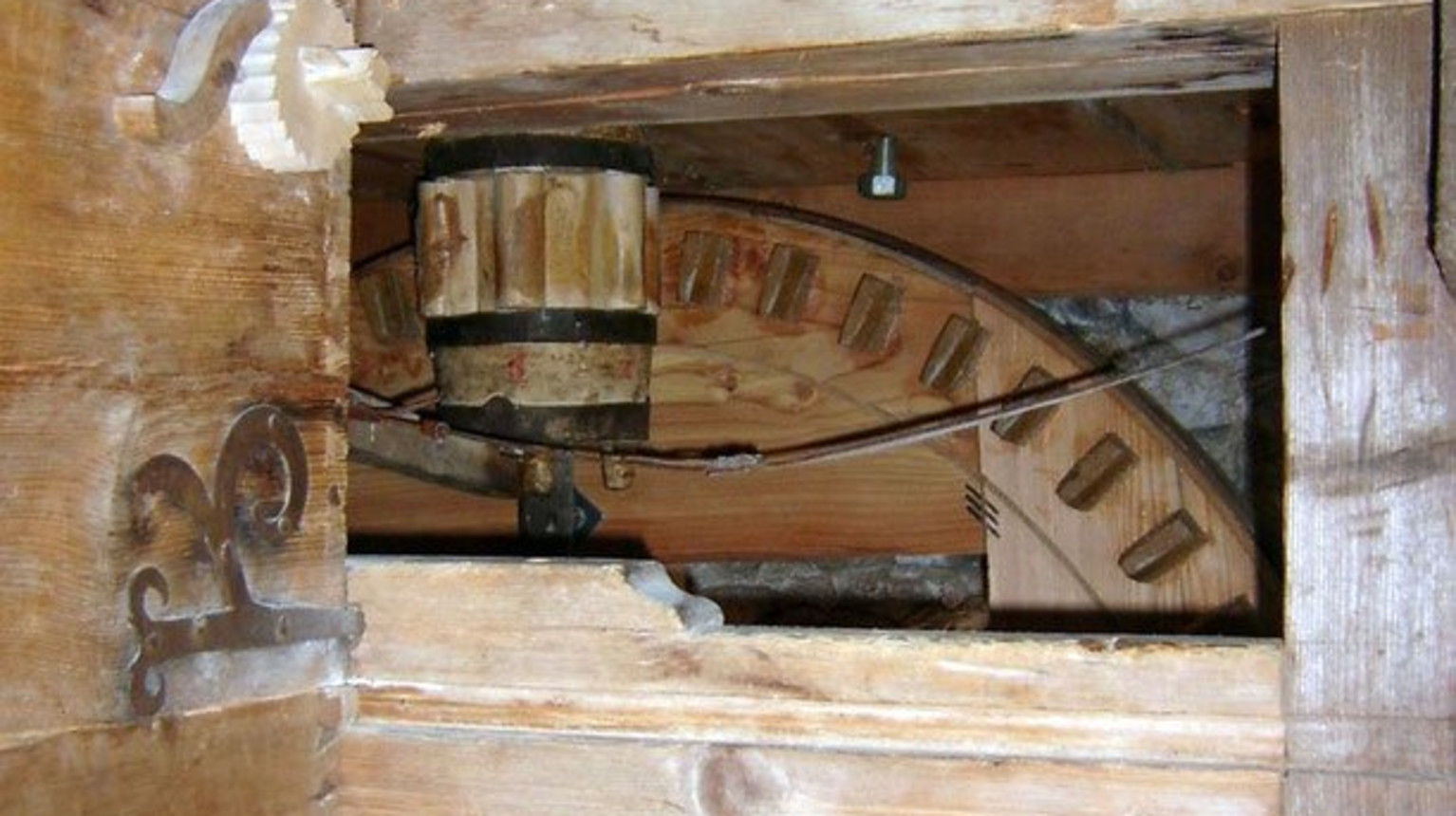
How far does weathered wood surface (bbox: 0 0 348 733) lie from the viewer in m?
0.84

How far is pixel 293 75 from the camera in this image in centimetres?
100

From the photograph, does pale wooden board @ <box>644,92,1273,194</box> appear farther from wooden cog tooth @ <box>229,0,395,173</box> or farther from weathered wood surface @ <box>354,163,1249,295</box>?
wooden cog tooth @ <box>229,0,395,173</box>

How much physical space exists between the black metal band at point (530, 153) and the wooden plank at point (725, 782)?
0.76 m

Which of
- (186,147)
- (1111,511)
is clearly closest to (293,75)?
(186,147)

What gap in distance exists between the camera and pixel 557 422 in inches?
69.6

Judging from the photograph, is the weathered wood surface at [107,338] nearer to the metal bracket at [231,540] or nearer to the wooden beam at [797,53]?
the metal bracket at [231,540]

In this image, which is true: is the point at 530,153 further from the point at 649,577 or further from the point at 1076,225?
the point at 1076,225

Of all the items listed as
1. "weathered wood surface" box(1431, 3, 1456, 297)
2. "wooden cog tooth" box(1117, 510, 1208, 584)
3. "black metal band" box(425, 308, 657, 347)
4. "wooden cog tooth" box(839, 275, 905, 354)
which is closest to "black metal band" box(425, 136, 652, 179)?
"black metal band" box(425, 308, 657, 347)

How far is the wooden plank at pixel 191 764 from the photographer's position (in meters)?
0.85

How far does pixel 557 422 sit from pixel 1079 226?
102 cm

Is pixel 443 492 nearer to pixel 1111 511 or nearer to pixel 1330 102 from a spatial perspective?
pixel 1111 511

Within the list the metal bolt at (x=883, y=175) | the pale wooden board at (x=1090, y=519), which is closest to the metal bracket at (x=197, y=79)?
the metal bolt at (x=883, y=175)

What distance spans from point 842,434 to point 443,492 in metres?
0.63

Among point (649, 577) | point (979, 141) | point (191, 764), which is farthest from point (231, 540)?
point (979, 141)
